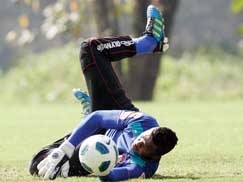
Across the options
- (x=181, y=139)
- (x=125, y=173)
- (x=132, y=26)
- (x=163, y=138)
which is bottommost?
(x=132, y=26)

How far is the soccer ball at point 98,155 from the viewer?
610 cm

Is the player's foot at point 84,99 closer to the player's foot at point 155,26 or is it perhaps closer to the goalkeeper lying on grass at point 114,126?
the goalkeeper lying on grass at point 114,126

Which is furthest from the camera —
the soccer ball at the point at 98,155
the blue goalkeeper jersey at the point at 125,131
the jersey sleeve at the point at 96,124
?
the jersey sleeve at the point at 96,124

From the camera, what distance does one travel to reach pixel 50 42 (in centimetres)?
3156

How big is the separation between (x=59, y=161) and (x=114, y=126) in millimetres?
455

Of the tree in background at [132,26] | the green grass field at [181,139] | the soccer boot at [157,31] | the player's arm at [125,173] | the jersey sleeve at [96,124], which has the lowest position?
the tree in background at [132,26]

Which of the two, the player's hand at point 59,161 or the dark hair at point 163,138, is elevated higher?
the dark hair at point 163,138

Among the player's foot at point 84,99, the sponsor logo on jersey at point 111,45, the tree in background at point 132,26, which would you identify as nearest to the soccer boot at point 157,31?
the sponsor logo on jersey at point 111,45

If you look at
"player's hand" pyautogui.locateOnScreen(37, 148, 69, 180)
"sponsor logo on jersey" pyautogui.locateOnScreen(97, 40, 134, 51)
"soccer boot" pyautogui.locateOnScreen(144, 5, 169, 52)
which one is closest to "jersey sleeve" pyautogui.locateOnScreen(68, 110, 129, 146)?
"player's hand" pyautogui.locateOnScreen(37, 148, 69, 180)

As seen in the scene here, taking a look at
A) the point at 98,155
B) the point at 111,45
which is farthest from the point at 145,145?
the point at 111,45

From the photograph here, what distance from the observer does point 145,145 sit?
246 inches

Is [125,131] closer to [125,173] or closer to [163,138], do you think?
[125,173]

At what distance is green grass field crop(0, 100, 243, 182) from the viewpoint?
6.92 metres

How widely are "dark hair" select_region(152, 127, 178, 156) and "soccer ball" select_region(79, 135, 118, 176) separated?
27 cm
